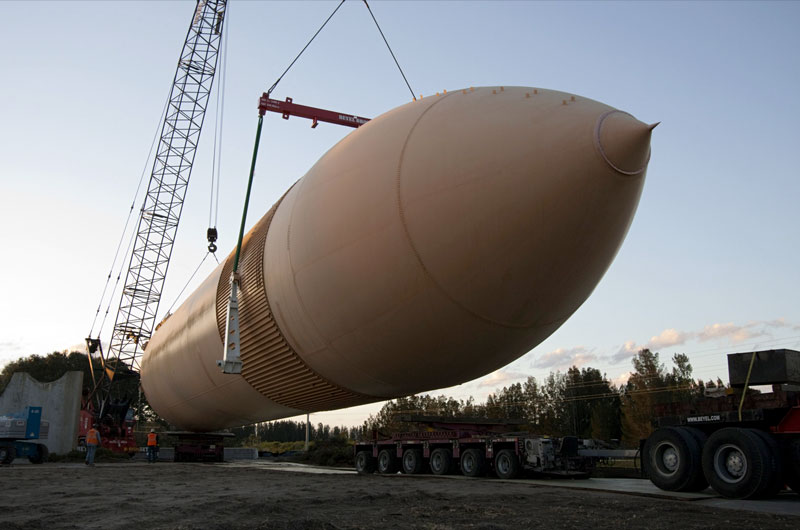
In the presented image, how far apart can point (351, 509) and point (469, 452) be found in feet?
20.0

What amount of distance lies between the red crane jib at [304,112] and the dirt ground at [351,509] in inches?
250

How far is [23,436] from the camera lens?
719 inches

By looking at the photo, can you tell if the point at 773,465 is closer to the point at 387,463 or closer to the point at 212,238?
the point at 387,463

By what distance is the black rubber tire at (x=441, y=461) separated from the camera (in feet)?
40.8

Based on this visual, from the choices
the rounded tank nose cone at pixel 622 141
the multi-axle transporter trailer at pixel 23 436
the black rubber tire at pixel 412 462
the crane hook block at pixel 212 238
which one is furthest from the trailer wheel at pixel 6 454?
the rounded tank nose cone at pixel 622 141

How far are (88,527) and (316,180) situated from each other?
13.9 ft

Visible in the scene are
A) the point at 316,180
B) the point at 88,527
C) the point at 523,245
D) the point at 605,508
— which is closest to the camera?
the point at 88,527

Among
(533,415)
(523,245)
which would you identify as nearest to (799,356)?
(523,245)

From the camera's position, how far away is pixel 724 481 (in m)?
8.03

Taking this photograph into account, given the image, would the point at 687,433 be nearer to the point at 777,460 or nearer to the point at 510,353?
the point at 777,460

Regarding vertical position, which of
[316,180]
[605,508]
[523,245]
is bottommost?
[605,508]

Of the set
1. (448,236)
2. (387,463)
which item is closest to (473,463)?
(387,463)

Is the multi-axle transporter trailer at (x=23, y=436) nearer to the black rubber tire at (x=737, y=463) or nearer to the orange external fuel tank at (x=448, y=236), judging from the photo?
the orange external fuel tank at (x=448, y=236)

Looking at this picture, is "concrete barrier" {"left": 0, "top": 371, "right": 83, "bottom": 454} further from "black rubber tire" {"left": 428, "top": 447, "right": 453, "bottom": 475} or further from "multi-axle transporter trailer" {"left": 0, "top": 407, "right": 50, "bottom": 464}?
"black rubber tire" {"left": 428, "top": 447, "right": 453, "bottom": 475}
